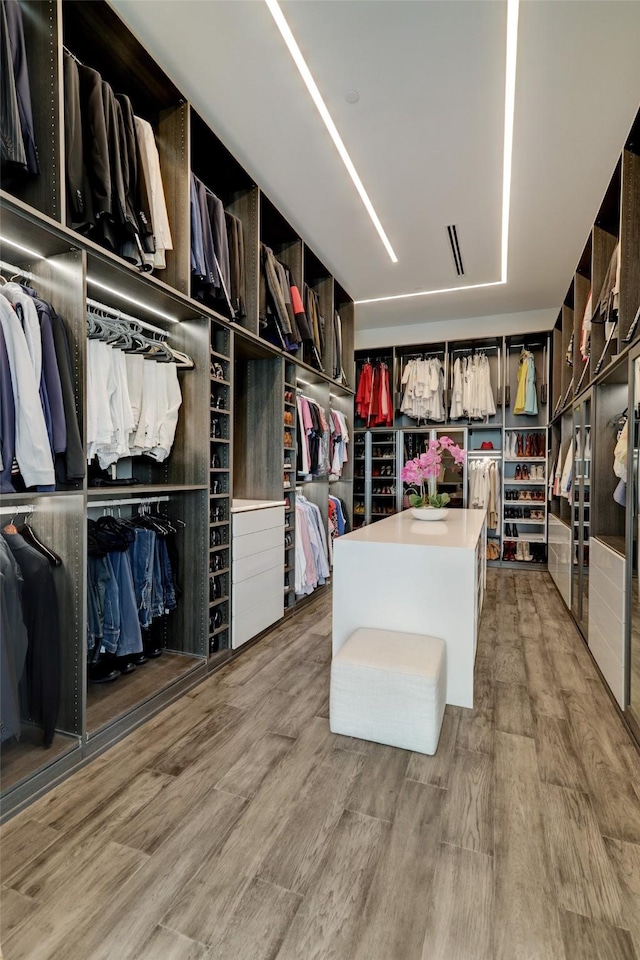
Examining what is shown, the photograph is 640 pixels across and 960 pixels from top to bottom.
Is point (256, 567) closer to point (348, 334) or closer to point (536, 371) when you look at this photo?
point (348, 334)

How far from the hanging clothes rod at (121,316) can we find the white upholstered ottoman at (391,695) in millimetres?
1984

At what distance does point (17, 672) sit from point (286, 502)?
227 cm

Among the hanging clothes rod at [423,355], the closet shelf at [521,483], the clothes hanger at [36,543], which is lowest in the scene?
the clothes hanger at [36,543]

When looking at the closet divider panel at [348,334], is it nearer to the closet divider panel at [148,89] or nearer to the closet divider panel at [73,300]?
the closet divider panel at [148,89]

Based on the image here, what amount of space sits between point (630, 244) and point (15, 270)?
2.86 m

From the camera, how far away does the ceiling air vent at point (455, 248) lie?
12.0 ft

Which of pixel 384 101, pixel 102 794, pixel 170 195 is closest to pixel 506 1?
pixel 384 101

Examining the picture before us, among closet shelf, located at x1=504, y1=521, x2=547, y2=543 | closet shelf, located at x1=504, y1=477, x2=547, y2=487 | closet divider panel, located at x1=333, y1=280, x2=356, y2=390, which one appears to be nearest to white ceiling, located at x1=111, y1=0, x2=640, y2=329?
closet divider panel, located at x1=333, y1=280, x2=356, y2=390

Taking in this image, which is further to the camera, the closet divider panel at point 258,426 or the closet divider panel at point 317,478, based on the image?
the closet divider panel at point 317,478

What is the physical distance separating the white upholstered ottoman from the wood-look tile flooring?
0.24 feet

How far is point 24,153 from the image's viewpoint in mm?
1570

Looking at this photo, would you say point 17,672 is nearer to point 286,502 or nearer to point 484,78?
point 286,502

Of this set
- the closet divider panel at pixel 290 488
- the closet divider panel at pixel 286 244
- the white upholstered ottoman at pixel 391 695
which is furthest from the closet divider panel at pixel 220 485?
the white upholstered ottoman at pixel 391 695

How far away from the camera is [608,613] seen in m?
2.48
